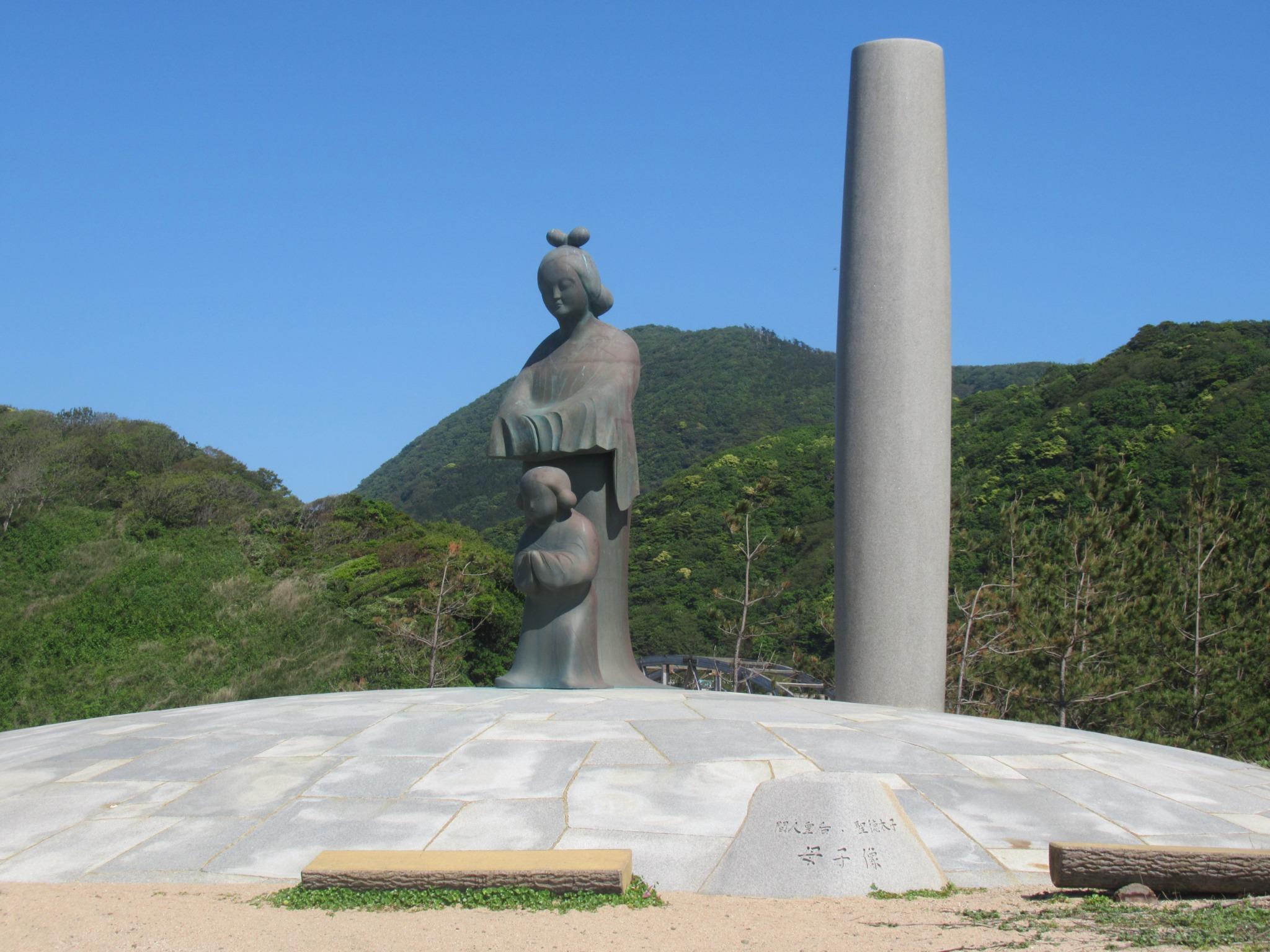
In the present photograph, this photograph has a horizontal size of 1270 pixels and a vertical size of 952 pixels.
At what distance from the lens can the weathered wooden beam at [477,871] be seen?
4.48 m

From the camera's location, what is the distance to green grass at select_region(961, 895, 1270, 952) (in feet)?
12.0

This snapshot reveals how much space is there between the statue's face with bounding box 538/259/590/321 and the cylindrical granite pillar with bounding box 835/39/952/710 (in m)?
2.12

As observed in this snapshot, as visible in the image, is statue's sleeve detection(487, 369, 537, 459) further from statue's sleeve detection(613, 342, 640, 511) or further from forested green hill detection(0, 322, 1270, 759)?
forested green hill detection(0, 322, 1270, 759)

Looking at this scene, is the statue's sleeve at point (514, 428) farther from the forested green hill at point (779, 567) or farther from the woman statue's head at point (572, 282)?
the forested green hill at point (779, 567)

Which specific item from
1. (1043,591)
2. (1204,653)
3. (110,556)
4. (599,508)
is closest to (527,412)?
(599,508)

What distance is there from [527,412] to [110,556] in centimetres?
1972

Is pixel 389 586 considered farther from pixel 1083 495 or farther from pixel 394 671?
pixel 1083 495

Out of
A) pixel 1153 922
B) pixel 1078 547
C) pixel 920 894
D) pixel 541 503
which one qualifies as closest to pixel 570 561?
pixel 541 503

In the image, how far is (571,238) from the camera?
Result: 33.8 feet

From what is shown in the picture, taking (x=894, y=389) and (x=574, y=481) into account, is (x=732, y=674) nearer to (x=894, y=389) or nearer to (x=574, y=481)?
(x=574, y=481)

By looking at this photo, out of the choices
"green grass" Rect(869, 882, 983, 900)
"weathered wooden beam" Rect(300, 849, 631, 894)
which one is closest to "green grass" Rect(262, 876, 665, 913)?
"weathered wooden beam" Rect(300, 849, 631, 894)

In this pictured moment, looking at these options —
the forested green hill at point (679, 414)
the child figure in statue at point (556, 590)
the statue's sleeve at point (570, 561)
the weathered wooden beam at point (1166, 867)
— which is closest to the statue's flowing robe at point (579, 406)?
the child figure in statue at point (556, 590)

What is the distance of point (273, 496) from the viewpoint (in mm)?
32969

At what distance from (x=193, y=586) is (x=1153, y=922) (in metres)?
23.8
